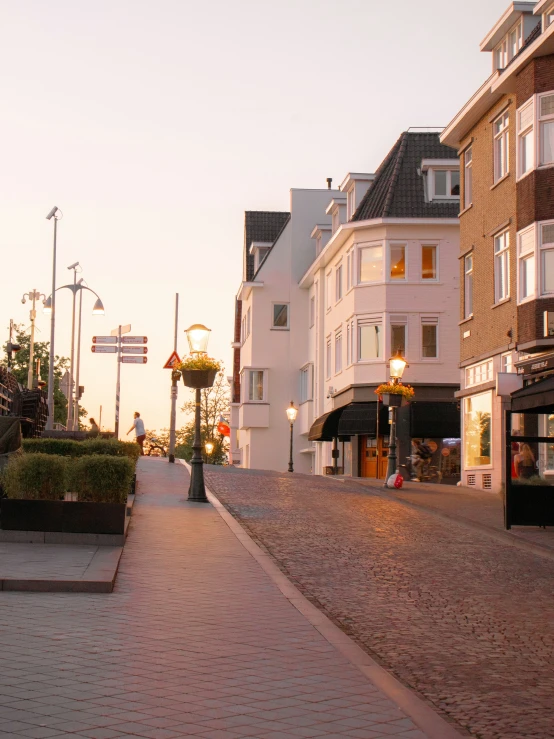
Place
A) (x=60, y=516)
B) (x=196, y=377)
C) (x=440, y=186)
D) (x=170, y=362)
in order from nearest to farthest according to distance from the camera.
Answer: (x=60, y=516), (x=196, y=377), (x=170, y=362), (x=440, y=186)

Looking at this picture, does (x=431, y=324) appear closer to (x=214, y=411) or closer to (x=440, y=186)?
(x=440, y=186)

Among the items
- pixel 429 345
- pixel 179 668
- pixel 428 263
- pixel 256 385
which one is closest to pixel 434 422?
pixel 429 345

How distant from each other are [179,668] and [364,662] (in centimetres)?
138

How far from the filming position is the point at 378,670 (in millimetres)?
7895

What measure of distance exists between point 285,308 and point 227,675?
187 ft

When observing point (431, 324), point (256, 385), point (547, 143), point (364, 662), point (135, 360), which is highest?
point (547, 143)

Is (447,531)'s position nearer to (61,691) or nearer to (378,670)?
(378,670)

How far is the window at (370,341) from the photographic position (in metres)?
46.2

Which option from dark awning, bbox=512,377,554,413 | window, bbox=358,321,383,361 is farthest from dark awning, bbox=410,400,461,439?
dark awning, bbox=512,377,554,413

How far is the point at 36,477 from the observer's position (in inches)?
572

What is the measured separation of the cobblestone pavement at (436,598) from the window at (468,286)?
12.5 meters

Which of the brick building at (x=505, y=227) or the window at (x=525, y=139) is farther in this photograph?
the window at (x=525, y=139)

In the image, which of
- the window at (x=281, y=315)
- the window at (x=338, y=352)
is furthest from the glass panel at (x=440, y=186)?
the window at (x=281, y=315)

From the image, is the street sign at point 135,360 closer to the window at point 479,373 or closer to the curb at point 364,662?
the window at point 479,373
